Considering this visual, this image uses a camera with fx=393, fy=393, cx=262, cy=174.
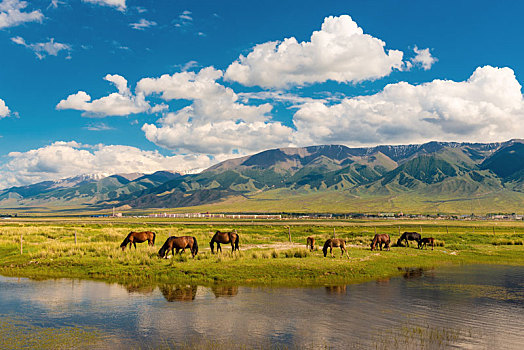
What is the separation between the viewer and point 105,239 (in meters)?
56.9

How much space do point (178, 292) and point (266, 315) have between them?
7412mm

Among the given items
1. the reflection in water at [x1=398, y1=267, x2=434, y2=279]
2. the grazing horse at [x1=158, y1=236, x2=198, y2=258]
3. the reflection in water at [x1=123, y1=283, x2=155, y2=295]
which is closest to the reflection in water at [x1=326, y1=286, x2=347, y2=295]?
the reflection in water at [x1=398, y1=267, x2=434, y2=279]

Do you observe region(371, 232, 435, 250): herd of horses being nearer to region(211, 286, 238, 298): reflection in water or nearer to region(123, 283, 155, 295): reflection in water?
region(211, 286, 238, 298): reflection in water

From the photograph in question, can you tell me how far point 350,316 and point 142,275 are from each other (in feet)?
54.2

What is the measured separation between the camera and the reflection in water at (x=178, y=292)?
74.9 feet

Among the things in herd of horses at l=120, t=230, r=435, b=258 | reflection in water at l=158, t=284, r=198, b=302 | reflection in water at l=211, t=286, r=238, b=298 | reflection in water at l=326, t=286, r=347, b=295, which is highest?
herd of horses at l=120, t=230, r=435, b=258

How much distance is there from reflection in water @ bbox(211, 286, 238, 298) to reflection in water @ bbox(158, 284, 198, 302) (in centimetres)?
131

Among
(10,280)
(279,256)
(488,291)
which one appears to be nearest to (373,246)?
(279,256)

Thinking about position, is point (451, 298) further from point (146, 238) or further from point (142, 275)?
point (146, 238)

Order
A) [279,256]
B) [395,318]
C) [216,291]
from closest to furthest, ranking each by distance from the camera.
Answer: [395,318]
[216,291]
[279,256]

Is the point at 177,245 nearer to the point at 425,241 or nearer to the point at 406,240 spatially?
the point at 406,240

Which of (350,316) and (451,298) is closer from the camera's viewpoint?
(350,316)

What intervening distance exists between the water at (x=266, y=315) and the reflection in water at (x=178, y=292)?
6cm

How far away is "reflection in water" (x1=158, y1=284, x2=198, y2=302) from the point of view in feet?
74.9
